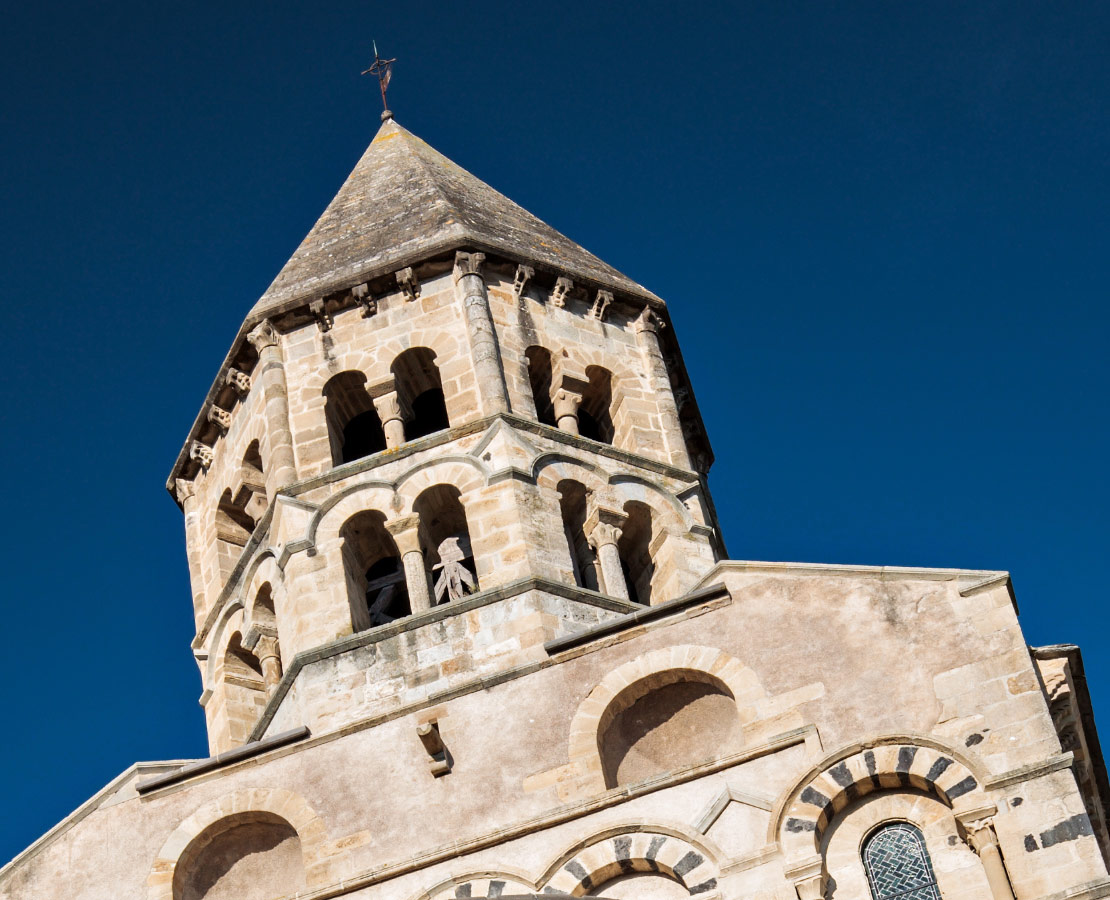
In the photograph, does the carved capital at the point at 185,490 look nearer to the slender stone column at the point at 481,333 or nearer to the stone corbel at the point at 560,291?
the slender stone column at the point at 481,333

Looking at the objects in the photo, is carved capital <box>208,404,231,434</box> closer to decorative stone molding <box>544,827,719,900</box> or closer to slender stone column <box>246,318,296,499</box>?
slender stone column <box>246,318,296,499</box>

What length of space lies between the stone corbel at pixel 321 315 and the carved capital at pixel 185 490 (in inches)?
134

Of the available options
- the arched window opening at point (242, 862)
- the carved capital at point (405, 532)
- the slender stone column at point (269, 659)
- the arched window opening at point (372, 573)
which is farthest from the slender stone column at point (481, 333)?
the arched window opening at point (242, 862)

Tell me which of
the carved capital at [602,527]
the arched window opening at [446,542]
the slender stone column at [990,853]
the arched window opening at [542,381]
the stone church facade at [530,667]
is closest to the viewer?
the slender stone column at [990,853]

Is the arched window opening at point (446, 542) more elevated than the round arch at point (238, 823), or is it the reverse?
the arched window opening at point (446, 542)

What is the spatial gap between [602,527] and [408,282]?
4498 mm

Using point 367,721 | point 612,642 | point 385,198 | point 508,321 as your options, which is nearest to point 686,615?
point 612,642

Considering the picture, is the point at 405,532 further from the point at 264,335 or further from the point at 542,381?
the point at 264,335

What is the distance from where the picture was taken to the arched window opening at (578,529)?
1076 inches

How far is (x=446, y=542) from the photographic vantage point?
88.6ft

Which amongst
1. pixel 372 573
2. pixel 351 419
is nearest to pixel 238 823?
pixel 372 573

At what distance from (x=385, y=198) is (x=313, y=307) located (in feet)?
11.8

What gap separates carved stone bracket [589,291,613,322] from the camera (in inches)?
1184

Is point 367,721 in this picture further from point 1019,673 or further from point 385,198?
point 385,198
